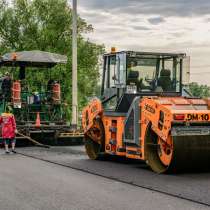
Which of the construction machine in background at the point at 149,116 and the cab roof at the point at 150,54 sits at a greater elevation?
the cab roof at the point at 150,54

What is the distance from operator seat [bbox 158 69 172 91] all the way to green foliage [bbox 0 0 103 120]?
3552 cm

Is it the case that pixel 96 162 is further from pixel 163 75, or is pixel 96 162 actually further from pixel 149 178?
pixel 149 178

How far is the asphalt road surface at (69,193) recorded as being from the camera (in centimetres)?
927

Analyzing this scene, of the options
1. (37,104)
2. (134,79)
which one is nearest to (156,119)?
(134,79)

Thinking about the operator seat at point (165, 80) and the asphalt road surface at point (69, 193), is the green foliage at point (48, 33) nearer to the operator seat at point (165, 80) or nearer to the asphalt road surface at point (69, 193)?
the operator seat at point (165, 80)

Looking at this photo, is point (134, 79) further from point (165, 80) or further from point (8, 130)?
point (8, 130)

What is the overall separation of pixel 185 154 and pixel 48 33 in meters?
40.5

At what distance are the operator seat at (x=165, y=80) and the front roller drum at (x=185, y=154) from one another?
2.77 metres

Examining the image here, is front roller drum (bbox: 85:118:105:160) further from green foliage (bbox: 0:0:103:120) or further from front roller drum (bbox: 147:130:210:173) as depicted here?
green foliage (bbox: 0:0:103:120)

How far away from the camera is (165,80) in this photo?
15977mm

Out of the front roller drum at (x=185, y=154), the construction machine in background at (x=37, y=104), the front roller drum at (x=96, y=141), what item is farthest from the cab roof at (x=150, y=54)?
the construction machine in background at (x=37, y=104)

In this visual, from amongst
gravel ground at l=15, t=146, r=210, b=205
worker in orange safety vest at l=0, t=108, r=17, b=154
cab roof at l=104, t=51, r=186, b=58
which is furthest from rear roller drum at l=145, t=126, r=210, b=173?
worker in orange safety vest at l=0, t=108, r=17, b=154

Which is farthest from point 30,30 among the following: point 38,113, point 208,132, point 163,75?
point 208,132

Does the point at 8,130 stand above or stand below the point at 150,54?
below
